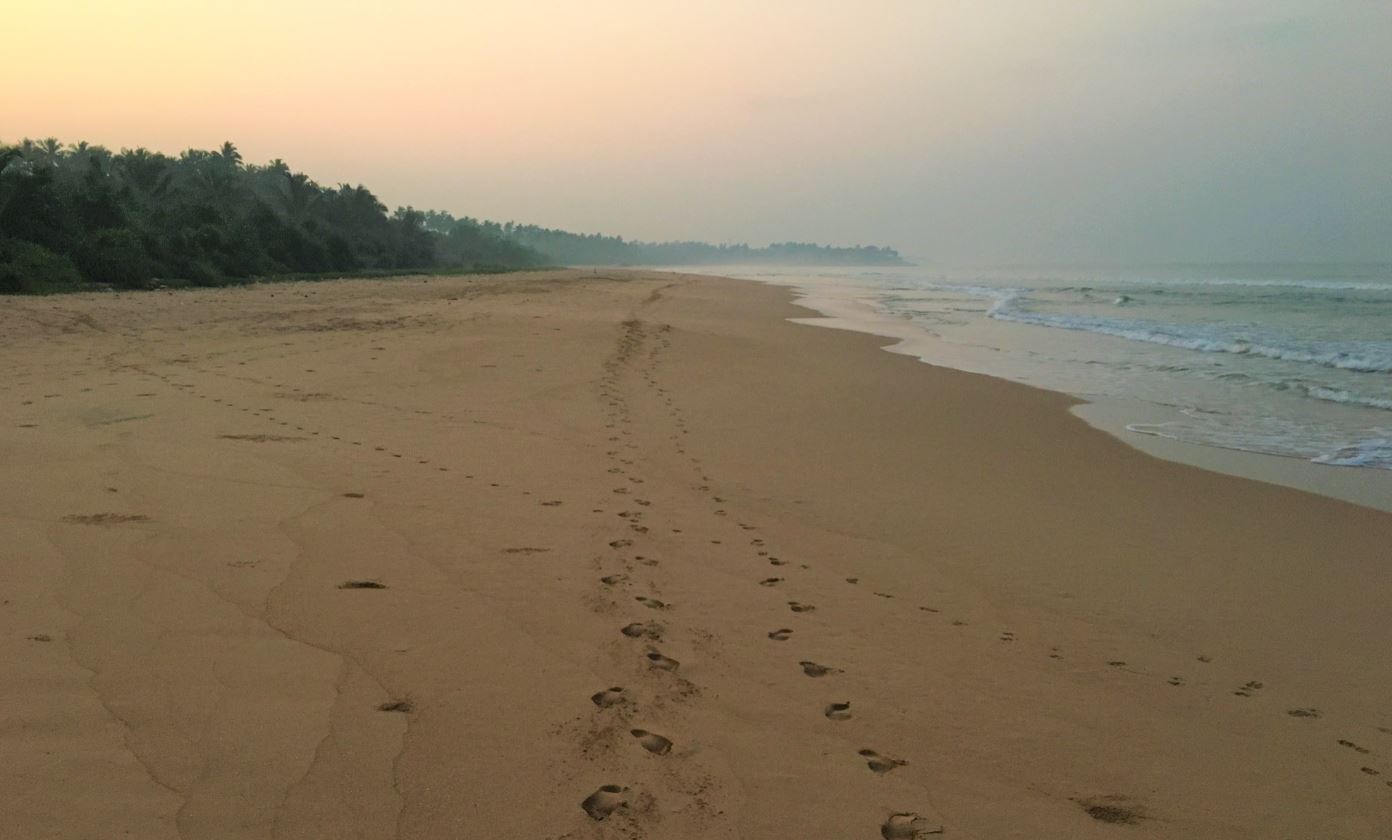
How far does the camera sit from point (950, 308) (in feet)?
96.6

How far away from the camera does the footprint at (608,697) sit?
2803mm

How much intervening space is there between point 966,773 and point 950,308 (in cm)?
2844

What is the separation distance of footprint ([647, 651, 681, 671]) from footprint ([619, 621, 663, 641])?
0.14 metres

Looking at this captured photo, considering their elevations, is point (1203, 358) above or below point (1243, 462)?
above

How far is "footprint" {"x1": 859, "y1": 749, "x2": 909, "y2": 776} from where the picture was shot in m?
2.56

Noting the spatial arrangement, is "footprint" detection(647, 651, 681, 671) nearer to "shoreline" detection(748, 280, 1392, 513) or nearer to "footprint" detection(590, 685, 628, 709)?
"footprint" detection(590, 685, 628, 709)

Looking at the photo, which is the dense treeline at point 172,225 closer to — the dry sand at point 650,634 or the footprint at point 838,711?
the dry sand at point 650,634

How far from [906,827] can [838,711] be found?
23.9 inches

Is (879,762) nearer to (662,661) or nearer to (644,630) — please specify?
(662,661)

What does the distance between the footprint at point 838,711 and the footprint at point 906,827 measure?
51 cm

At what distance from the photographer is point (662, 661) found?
3162 millimetres

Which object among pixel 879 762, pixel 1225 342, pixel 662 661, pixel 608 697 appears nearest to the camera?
pixel 879 762

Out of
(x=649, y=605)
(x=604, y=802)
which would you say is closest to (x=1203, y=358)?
(x=649, y=605)

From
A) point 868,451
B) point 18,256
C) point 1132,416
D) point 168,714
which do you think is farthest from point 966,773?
point 18,256
